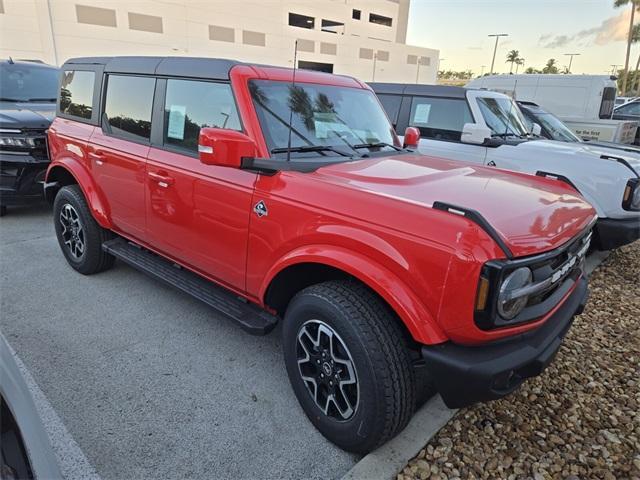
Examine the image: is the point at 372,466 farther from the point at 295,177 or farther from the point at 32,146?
the point at 32,146

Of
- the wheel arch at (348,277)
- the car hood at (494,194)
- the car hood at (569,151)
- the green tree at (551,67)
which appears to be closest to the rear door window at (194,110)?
the car hood at (494,194)

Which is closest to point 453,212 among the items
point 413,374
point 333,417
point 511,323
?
point 511,323

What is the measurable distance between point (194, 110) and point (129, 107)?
0.90 m

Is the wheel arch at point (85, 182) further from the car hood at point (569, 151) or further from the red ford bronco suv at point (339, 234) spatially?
the car hood at point (569, 151)

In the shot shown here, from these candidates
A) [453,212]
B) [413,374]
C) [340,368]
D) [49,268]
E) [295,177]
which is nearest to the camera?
[453,212]

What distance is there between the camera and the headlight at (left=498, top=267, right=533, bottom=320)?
1785 millimetres

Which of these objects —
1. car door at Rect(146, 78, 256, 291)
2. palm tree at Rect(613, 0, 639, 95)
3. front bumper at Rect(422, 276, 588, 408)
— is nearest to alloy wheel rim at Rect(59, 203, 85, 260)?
car door at Rect(146, 78, 256, 291)

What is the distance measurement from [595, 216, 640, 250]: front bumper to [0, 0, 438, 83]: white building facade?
31.0 m

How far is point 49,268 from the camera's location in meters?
4.35

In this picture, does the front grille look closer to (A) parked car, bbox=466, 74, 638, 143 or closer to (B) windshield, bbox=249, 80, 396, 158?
(B) windshield, bbox=249, 80, 396, 158

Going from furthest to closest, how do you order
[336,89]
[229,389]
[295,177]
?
[336,89] → [229,389] → [295,177]

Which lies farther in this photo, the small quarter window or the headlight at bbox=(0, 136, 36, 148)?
the headlight at bbox=(0, 136, 36, 148)

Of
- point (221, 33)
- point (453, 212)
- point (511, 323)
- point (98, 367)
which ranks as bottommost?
point (98, 367)

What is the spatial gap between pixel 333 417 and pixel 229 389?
2.55 ft
